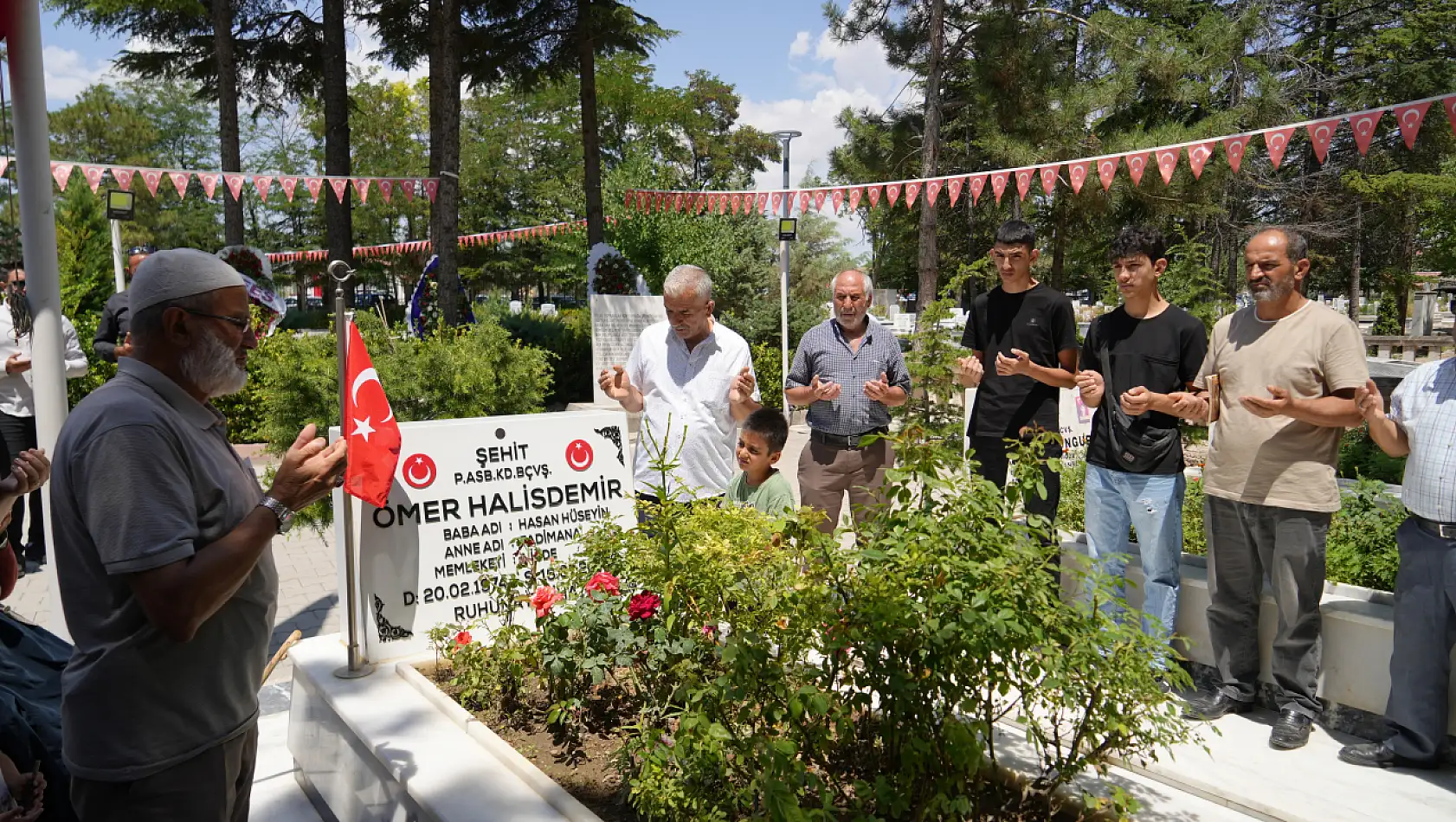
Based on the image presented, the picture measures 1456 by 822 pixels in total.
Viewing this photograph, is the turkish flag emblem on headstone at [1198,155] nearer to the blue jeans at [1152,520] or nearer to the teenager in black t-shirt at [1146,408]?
the teenager in black t-shirt at [1146,408]

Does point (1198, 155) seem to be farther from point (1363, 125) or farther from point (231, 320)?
point (231, 320)

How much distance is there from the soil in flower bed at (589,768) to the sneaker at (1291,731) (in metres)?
1.58

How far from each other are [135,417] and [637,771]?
5.11 feet

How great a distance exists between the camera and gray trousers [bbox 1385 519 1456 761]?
10.0ft

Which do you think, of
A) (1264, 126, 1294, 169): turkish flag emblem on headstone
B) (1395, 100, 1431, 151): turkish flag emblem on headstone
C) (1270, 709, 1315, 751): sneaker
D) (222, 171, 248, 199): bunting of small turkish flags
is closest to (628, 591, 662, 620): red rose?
(1270, 709, 1315, 751): sneaker

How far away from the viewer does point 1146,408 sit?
11.8ft

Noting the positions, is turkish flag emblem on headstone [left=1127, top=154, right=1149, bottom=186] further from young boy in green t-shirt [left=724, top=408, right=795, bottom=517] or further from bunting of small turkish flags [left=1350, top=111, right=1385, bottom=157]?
young boy in green t-shirt [left=724, top=408, right=795, bottom=517]

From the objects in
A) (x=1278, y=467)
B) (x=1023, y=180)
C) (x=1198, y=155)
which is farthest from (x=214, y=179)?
(x=1278, y=467)

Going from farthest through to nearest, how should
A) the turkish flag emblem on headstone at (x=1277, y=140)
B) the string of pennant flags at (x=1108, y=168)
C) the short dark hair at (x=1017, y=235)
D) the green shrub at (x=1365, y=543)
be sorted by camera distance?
1. the turkish flag emblem on headstone at (x=1277, y=140)
2. the string of pennant flags at (x=1108, y=168)
3. the short dark hair at (x=1017, y=235)
4. the green shrub at (x=1365, y=543)

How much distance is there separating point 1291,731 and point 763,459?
7.42 ft

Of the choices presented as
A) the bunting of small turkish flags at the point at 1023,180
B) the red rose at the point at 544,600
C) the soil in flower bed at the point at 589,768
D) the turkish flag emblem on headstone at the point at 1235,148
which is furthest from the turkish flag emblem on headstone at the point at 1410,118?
the red rose at the point at 544,600

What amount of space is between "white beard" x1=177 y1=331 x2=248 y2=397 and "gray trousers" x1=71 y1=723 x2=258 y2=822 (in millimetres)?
783

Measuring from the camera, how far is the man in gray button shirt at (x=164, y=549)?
1659 mm

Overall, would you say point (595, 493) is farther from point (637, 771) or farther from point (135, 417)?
point (135, 417)
